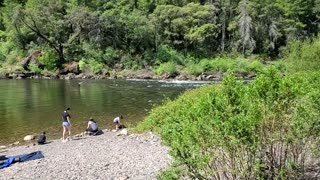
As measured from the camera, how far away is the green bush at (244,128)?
7809mm

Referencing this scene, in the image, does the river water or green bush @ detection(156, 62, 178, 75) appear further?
green bush @ detection(156, 62, 178, 75)

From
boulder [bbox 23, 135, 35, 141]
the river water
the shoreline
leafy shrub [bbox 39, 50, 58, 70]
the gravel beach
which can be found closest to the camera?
the gravel beach

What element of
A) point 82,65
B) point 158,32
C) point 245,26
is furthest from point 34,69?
point 245,26

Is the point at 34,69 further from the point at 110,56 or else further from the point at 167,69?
the point at 167,69

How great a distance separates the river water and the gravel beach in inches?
209

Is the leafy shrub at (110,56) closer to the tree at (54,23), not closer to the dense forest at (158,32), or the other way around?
the dense forest at (158,32)

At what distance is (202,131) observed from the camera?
26.6ft

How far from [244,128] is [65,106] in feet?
96.0

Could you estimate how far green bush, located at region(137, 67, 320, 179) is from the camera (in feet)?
25.6

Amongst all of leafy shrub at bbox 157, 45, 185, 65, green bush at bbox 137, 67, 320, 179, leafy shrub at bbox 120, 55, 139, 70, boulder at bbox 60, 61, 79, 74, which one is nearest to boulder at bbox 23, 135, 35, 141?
green bush at bbox 137, 67, 320, 179

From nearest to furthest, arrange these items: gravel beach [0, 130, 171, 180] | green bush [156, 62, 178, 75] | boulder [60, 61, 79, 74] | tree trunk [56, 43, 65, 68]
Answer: gravel beach [0, 130, 171, 180], green bush [156, 62, 178, 75], boulder [60, 61, 79, 74], tree trunk [56, 43, 65, 68]

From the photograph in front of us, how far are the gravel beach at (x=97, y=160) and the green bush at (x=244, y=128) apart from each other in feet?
15.5

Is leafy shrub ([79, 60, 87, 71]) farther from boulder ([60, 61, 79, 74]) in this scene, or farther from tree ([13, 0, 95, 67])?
tree ([13, 0, 95, 67])

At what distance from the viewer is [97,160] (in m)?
15.7
